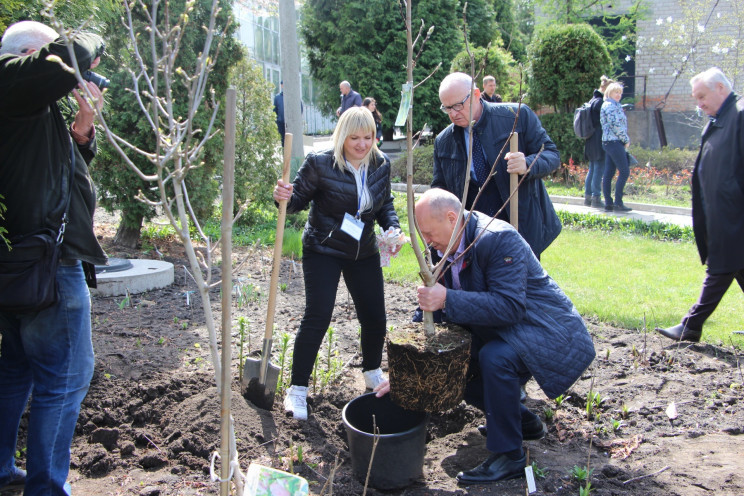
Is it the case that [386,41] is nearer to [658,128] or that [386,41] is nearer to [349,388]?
[658,128]

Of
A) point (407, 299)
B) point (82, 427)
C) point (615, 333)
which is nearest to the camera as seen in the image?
point (82, 427)

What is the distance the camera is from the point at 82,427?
320 cm

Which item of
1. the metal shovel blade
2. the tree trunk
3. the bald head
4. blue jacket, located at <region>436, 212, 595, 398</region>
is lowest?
the metal shovel blade

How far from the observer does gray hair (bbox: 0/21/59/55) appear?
7.25 feet

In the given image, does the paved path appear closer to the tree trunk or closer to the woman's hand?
the tree trunk

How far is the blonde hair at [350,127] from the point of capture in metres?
3.49

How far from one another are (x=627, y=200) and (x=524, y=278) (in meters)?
9.27

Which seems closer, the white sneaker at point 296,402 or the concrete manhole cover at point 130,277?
the white sneaker at point 296,402

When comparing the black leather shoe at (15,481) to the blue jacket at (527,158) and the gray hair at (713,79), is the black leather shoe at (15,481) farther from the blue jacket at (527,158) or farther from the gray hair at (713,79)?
the gray hair at (713,79)

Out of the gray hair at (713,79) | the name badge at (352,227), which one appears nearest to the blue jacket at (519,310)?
the name badge at (352,227)

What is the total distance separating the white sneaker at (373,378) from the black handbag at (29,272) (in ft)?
6.88

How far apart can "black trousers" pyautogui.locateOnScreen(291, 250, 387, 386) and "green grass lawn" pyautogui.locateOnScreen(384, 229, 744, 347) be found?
2294mm

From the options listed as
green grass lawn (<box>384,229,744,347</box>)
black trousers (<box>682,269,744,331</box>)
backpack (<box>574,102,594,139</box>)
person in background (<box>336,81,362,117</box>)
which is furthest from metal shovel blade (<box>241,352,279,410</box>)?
person in background (<box>336,81,362,117</box>)

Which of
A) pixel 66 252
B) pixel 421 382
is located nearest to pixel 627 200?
pixel 421 382
